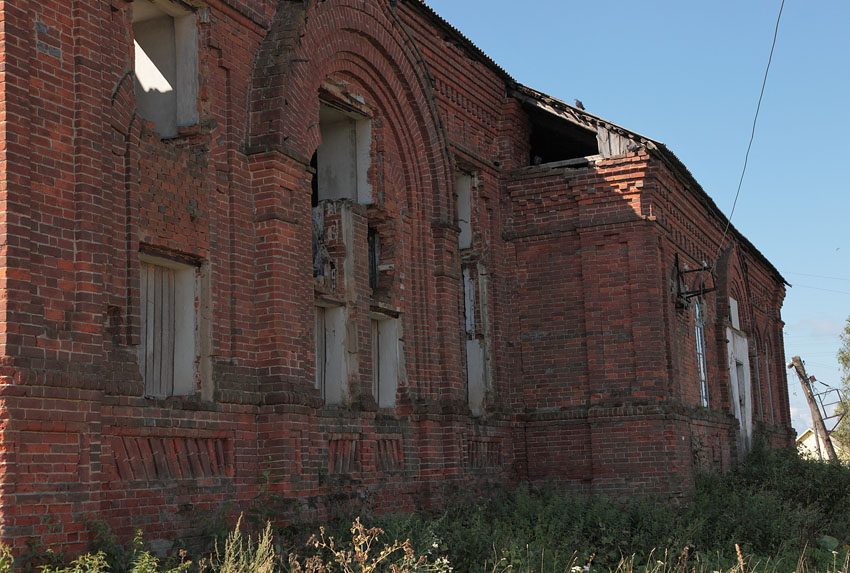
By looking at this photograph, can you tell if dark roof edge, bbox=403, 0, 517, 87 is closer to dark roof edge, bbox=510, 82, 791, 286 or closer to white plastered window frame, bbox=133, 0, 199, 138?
dark roof edge, bbox=510, 82, 791, 286

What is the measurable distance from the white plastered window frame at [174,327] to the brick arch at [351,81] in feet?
5.73

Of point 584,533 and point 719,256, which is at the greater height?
point 719,256

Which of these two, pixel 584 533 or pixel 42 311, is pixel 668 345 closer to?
pixel 584 533

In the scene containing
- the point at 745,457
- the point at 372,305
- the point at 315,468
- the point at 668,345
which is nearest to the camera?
the point at 315,468

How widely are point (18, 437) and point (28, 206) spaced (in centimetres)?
172

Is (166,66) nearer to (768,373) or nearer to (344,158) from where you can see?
(344,158)

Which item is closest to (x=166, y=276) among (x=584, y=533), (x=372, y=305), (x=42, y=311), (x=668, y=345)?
(x=42, y=311)

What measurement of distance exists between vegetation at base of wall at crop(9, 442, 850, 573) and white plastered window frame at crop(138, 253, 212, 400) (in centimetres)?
156

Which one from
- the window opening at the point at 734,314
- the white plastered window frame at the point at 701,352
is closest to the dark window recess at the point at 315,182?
the white plastered window frame at the point at 701,352

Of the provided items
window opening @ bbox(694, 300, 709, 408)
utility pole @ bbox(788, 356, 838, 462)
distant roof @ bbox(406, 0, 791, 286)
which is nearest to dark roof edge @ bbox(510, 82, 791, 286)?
distant roof @ bbox(406, 0, 791, 286)

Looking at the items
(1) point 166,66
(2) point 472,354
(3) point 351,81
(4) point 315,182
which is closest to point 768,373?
(2) point 472,354

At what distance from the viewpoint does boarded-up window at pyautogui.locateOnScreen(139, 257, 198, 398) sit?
9.35 meters

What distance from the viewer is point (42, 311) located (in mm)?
7453

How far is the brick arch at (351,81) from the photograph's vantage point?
10.8m
